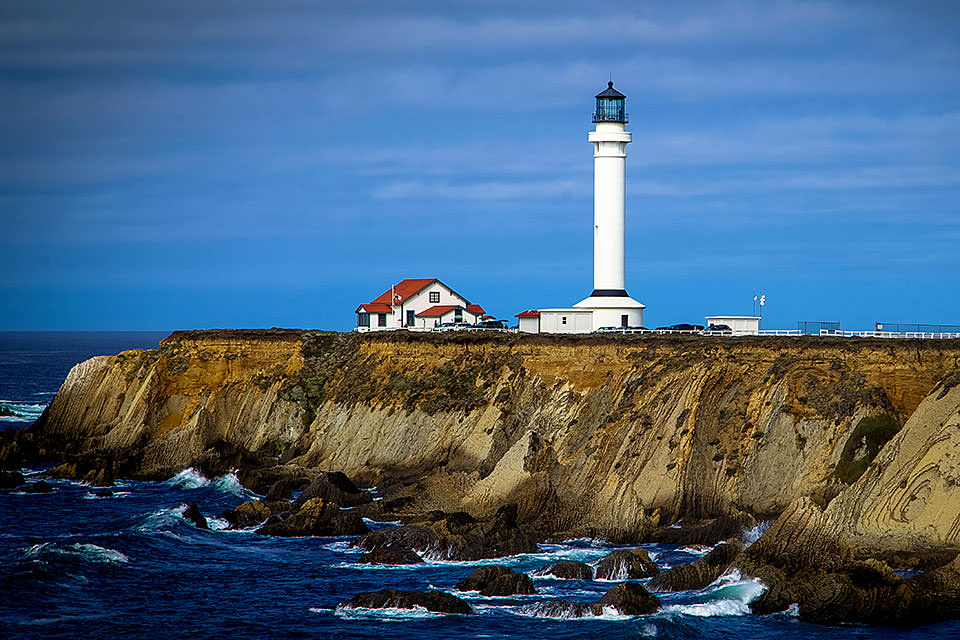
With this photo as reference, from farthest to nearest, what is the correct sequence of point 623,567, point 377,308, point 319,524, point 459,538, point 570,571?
point 377,308
point 319,524
point 459,538
point 623,567
point 570,571

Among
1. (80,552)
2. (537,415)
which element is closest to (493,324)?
(537,415)

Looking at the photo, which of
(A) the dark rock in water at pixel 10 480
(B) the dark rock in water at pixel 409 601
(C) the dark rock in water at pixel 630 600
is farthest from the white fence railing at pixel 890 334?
(A) the dark rock in water at pixel 10 480

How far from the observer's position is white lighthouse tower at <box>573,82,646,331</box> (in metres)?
66.2

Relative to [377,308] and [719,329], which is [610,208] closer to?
[719,329]

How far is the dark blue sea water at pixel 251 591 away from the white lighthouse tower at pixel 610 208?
87.5ft

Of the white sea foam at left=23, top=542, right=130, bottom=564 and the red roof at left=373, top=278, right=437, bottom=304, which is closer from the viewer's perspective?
the white sea foam at left=23, top=542, right=130, bottom=564

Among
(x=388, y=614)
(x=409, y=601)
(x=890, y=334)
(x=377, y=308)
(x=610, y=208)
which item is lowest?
(x=388, y=614)

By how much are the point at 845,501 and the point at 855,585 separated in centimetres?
528

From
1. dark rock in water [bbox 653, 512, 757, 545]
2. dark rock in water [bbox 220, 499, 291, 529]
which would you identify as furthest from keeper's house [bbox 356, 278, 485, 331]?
dark rock in water [bbox 653, 512, 757, 545]

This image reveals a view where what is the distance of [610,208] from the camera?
66.4 metres

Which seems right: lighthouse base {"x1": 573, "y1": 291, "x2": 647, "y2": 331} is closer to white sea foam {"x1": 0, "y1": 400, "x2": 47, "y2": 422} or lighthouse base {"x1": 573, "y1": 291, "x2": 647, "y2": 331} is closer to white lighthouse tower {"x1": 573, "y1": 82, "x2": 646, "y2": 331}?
white lighthouse tower {"x1": 573, "y1": 82, "x2": 646, "y2": 331}

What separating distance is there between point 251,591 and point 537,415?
21141 mm

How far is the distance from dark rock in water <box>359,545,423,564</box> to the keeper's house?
3914cm

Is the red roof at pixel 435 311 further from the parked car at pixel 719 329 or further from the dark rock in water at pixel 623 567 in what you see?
the dark rock in water at pixel 623 567
